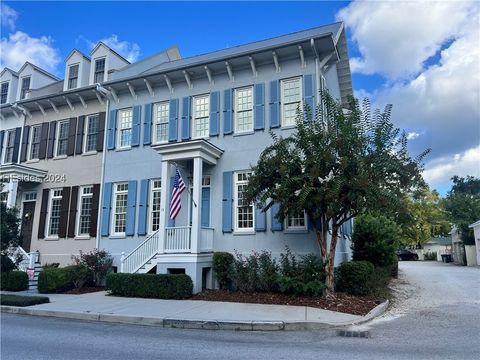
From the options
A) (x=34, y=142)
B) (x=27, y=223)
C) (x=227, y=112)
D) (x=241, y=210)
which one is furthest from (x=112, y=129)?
(x=241, y=210)

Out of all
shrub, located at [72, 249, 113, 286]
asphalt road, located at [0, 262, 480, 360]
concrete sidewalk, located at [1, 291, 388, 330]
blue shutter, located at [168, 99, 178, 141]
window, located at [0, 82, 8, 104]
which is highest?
window, located at [0, 82, 8, 104]

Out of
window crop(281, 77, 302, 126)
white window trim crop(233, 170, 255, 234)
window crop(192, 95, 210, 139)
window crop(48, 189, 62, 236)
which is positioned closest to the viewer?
white window trim crop(233, 170, 255, 234)

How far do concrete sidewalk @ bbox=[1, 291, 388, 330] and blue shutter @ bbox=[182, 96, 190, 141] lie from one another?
6.74 m

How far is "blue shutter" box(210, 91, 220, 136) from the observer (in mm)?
14930

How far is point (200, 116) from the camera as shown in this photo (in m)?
15.5

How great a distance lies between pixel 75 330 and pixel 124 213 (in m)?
8.42

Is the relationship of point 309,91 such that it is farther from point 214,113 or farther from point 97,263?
point 97,263

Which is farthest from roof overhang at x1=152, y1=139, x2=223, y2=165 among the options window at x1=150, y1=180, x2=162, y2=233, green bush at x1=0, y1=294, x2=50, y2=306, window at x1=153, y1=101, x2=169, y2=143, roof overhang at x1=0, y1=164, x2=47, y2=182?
roof overhang at x1=0, y1=164, x2=47, y2=182

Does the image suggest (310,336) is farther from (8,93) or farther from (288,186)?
(8,93)

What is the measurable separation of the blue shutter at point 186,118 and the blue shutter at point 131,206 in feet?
10.0

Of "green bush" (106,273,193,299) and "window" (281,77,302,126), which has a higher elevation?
"window" (281,77,302,126)

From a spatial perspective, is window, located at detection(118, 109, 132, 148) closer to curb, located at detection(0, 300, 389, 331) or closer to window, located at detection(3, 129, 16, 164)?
window, located at detection(3, 129, 16, 164)

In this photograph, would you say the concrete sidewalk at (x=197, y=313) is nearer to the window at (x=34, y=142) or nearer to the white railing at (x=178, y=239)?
the white railing at (x=178, y=239)

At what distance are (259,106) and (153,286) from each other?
7.59 m
